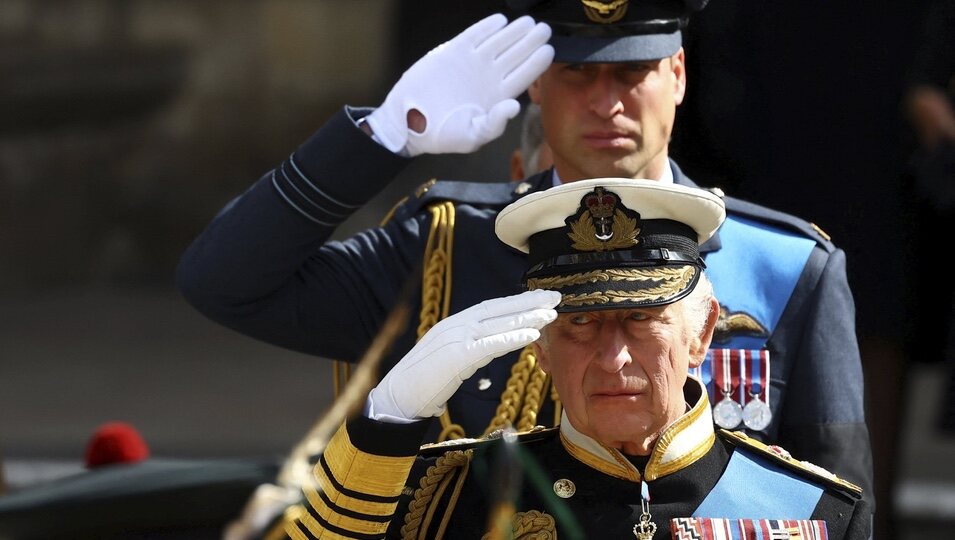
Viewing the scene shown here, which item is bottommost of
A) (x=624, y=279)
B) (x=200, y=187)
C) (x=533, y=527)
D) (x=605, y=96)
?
(x=200, y=187)

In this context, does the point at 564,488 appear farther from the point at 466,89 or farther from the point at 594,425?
the point at 466,89

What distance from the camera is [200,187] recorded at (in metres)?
9.86

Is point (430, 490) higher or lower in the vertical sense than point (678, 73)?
lower

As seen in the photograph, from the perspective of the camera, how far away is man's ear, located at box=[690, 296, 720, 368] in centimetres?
289

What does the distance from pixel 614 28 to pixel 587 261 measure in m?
0.68

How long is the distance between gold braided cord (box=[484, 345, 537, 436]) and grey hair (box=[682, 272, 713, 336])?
56cm

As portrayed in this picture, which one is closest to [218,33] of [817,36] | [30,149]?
[30,149]

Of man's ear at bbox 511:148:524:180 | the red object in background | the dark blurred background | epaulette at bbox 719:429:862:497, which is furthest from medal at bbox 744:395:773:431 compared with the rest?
the dark blurred background

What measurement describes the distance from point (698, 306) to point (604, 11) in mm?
739

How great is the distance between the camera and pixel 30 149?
9820 millimetres

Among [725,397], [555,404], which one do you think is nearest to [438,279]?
[555,404]

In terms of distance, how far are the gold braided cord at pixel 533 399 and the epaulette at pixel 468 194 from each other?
35 centimetres

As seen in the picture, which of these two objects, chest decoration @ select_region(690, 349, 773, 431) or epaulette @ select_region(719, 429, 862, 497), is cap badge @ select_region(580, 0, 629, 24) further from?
epaulette @ select_region(719, 429, 862, 497)

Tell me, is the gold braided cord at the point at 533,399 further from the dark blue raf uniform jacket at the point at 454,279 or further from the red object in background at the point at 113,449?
the red object in background at the point at 113,449
